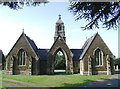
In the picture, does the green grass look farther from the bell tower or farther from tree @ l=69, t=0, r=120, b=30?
the bell tower

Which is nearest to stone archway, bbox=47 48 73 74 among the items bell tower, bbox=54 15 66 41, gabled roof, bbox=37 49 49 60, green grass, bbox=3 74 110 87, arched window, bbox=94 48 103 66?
gabled roof, bbox=37 49 49 60

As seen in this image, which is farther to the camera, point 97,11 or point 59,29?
point 59,29

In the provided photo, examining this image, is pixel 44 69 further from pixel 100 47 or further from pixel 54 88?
pixel 54 88

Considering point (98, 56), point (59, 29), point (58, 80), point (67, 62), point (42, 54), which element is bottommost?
point (58, 80)

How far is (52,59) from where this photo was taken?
3356 cm

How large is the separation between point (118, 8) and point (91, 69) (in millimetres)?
21208

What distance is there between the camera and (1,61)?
61.3 metres

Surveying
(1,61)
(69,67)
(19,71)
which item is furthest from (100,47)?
(1,61)

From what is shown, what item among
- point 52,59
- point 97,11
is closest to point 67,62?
point 52,59

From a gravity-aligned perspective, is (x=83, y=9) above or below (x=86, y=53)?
above

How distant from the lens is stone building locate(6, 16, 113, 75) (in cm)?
3108

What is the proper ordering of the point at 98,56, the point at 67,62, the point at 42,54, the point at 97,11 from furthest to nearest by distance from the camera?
1. the point at 42,54
2. the point at 67,62
3. the point at 98,56
4. the point at 97,11

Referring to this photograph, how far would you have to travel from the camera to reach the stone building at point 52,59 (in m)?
31.1

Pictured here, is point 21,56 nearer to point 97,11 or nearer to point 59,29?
point 59,29
